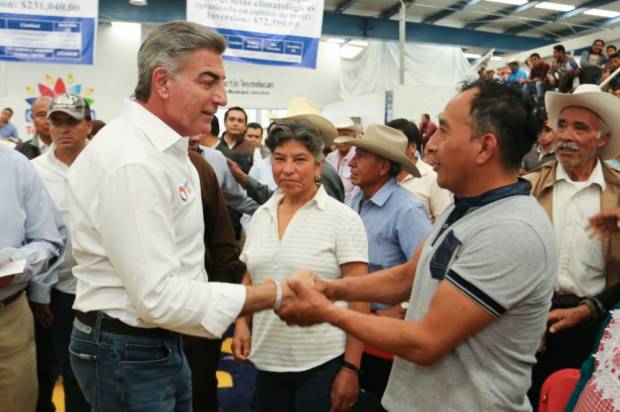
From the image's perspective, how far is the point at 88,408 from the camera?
2555 mm

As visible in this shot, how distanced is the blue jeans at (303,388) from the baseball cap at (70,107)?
190 centimetres

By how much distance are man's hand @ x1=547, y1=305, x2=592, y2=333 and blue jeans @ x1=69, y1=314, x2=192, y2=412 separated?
74.5 inches

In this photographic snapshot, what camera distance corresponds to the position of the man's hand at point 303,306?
1.77 metres

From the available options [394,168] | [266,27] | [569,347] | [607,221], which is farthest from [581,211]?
[266,27]

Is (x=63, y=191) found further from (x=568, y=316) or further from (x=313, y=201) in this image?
(x=568, y=316)

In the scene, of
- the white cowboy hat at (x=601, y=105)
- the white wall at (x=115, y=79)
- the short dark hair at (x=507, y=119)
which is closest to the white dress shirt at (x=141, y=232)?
the short dark hair at (x=507, y=119)

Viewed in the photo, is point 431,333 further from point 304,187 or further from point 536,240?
point 304,187

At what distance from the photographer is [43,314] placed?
9.46 ft

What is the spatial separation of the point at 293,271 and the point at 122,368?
837mm

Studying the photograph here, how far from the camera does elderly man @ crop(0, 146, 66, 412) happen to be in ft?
7.93

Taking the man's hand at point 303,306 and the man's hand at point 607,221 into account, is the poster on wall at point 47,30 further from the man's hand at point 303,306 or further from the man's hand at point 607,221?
the man's hand at point 607,221

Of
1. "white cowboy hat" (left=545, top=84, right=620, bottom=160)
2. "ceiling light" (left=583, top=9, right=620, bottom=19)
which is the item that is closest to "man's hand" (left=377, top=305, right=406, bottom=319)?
"white cowboy hat" (left=545, top=84, right=620, bottom=160)

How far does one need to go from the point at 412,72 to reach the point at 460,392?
523 inches

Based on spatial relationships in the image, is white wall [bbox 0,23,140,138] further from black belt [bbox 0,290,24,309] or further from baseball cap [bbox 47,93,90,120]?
black belt [bbox 0,290,24,309]
